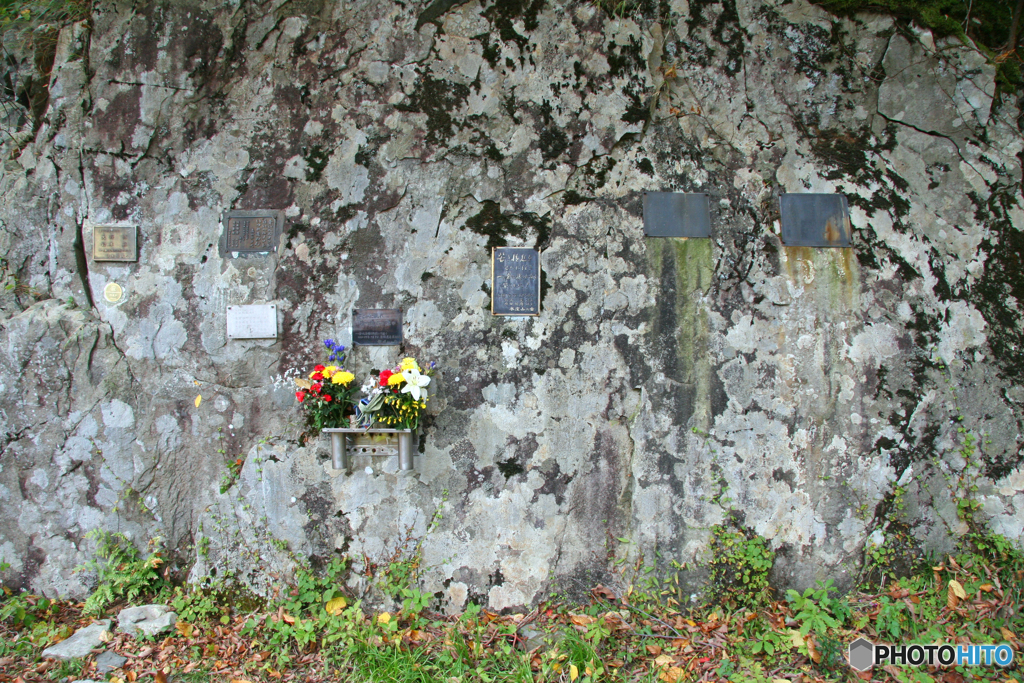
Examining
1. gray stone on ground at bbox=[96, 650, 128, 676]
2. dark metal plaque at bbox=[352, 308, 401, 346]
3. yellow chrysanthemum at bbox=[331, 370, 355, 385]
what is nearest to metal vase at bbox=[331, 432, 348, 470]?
yellow chrysanthemum at bbox=[331, 370, 355, 385]

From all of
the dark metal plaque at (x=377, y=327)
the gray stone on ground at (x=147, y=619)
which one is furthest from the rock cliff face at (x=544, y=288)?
the gray stone on ground at (x=147, y=619)

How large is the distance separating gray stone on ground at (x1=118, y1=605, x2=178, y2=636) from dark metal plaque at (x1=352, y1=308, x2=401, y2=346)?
72.8 inches

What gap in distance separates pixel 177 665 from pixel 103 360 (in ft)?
5.87

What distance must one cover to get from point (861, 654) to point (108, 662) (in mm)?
3820

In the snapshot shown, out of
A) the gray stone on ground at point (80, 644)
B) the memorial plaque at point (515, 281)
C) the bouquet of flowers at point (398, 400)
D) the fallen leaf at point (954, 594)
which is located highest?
the memorial plaque at point (515, 281)

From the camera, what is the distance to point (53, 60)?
10.8 ft

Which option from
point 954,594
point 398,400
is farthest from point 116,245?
point 954,594

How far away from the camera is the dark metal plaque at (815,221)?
10.3 ft

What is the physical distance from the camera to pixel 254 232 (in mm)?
3209

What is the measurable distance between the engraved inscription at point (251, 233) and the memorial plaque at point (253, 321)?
0.36 meters

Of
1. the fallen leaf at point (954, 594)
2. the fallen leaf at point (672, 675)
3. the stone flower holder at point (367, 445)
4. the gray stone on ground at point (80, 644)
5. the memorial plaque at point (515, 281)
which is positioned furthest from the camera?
the memorial plaque at point (515, 281)

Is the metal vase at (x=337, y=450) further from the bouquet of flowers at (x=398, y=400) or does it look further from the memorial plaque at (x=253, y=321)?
the memorial plaque at (x=253, y=321)

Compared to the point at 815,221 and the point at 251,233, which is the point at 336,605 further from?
the point at 815,221

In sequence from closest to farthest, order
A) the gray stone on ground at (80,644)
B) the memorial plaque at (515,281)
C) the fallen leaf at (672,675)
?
the fallen leaf at (672,675) → the gray stone on ground at (80,644) → the memorial plaque at (515,281)
